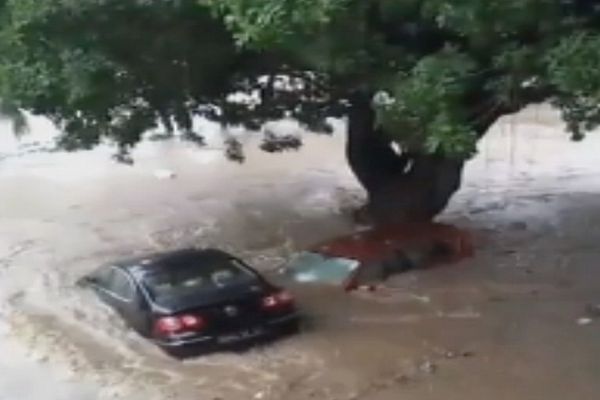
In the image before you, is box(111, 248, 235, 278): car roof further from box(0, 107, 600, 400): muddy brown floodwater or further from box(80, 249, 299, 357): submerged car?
box(0, 107, 600, 400): muddy brown floodwater

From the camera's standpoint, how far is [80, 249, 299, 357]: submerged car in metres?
13.4

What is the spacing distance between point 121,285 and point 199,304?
5.68ft

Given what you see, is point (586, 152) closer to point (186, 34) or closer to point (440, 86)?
point (186, 34)

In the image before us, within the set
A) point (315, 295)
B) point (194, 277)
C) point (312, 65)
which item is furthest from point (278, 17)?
point (315, 295)

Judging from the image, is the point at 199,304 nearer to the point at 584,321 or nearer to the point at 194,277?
the point at 194,277

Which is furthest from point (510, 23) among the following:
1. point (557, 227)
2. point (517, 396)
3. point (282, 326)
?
point (557, 227)

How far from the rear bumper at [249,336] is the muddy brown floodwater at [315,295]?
20cm

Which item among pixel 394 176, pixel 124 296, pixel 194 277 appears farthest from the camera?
pixel 394 176

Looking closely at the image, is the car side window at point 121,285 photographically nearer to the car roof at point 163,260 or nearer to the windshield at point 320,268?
the car roof at point 163,260

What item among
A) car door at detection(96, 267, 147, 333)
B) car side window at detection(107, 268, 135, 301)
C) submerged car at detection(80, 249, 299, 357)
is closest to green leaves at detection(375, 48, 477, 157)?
submerged car at detection(80, 249, 299, 357)

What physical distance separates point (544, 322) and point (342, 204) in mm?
9567

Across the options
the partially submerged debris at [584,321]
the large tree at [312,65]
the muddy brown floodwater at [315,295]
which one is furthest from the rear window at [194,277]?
the partially submerged debris at [584,321]

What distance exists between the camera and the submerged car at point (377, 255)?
609 inches

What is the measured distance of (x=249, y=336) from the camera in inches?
538
